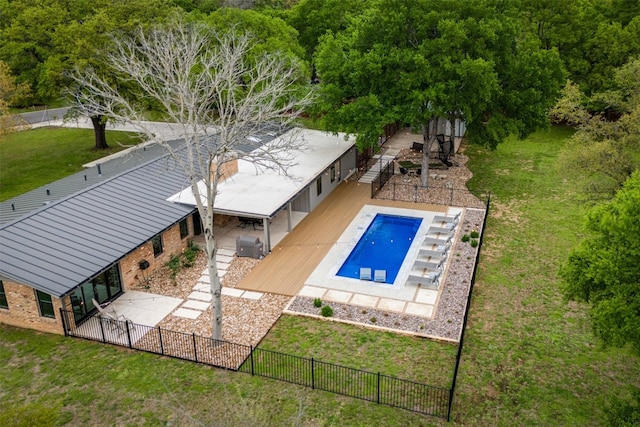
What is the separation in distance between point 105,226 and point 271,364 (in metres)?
8.95

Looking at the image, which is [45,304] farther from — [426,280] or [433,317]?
[426,280]

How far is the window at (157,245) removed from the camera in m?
22.9

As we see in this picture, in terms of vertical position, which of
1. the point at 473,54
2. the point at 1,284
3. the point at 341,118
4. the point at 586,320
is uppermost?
the point at 473,54

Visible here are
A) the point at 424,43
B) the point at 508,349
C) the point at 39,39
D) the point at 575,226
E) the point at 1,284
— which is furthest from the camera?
the point at 39,39

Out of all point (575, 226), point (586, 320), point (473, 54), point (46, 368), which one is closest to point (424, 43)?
point (473, 54)

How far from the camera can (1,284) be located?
1902 centimetres

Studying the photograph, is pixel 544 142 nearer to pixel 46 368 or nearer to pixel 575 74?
pixel 575 74

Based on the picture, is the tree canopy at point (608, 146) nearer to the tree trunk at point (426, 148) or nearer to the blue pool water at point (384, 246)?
the tree trunk at point (426, 148)

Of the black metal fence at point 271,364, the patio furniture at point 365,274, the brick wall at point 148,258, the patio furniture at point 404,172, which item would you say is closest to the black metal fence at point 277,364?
the black metal fence at point 271,364

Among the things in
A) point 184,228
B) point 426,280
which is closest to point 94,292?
point 184,228

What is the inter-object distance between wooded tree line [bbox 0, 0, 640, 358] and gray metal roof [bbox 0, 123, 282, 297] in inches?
174

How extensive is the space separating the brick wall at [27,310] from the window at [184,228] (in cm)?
701

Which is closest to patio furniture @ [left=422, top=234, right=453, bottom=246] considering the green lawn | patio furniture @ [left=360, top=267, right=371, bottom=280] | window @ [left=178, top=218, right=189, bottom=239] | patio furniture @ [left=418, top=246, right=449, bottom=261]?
patio furniture @ [left=418, top=246, right=449, bottom=261]

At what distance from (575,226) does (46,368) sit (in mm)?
22789
